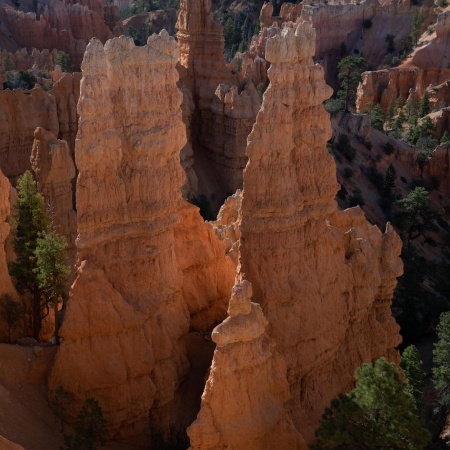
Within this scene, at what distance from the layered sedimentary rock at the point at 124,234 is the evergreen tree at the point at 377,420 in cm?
381

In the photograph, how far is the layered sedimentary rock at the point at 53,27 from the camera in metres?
66.6

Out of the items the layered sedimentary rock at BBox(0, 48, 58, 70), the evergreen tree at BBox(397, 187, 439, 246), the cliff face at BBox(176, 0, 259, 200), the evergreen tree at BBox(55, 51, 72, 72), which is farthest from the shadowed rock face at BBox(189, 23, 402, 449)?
the layered sedimentary rock at BBox(0, 48, 58, 70)

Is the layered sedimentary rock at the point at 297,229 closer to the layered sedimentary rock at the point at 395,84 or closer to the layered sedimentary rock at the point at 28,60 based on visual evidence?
the layered sedimentary rock at the point at 28,60

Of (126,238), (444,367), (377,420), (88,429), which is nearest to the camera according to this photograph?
(377,420)

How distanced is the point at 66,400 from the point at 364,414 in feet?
19.4

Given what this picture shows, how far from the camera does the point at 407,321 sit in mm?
32438

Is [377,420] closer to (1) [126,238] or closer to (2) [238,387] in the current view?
(2) [238,387]

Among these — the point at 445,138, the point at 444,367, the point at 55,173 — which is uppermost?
the point at 55,173

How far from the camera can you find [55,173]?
88.3 feet

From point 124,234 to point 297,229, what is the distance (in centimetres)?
391

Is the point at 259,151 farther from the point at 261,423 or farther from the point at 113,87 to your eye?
the point at 261,423

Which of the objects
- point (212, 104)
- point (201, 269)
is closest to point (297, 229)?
point (201, 269)

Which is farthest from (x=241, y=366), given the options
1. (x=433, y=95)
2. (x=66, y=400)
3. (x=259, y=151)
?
(x=433, y=95)

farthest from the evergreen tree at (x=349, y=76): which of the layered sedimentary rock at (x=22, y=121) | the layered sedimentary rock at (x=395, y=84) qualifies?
the layered sedimentary rock at (x=22, y=121)
